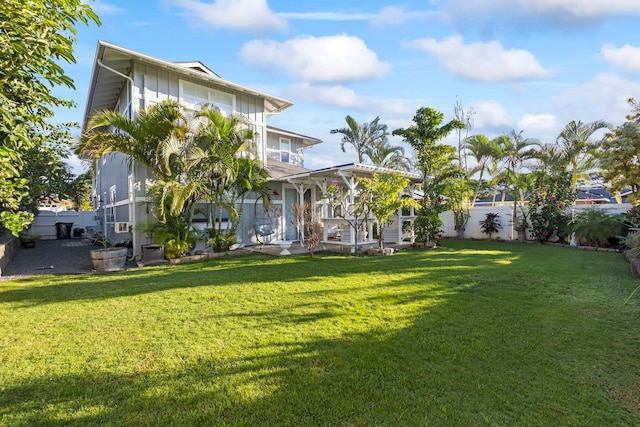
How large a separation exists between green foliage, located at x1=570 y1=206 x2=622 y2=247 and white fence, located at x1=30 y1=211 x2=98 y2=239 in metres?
23.4

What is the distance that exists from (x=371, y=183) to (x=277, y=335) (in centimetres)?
705

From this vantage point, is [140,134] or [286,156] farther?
[286,156]

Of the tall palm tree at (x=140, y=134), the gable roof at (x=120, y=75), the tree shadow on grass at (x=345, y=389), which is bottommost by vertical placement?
the tree shadow on grass at (x=345, y=389)

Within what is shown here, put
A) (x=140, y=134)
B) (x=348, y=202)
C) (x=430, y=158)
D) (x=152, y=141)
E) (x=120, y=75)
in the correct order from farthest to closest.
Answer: (x=430, y=158) → (x=348, y=202) → (x=120, y=75) → (x=152, y=141) → (x=140, y=134)

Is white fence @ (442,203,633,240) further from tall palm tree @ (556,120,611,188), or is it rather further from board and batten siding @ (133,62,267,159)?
board and batten siding @ (133,62,267,159)

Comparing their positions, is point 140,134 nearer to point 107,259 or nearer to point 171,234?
point 171,234

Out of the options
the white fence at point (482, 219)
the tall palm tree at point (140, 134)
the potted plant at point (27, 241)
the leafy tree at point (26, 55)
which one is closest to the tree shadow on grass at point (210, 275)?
the tall palm tree at point (140, 134)

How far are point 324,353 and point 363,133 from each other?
20987 millimetres

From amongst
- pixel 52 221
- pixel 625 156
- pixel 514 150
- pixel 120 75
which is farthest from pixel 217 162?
pixel 52 221

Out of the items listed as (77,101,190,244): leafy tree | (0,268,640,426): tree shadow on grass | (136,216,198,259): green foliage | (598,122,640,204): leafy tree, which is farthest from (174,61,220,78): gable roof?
(598,122,640,204): leafy tree

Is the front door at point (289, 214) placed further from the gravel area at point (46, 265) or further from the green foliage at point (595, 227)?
the green foliage at point (595, 227)

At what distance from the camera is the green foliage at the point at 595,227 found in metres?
11.0

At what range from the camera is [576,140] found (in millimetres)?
14227

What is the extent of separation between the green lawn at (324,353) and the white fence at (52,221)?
56.1 feet
